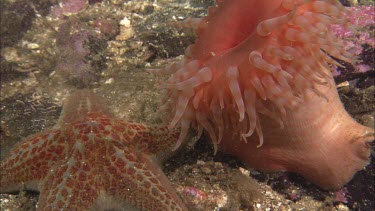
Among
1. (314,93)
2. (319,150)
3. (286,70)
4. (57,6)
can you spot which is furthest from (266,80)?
(57,6)

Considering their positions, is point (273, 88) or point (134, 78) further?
point (134, 78)

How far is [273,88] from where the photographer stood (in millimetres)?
2260

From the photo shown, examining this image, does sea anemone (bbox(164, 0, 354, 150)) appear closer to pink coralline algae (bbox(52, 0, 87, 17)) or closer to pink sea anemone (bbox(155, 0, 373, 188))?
pink sea anemone (bbox(155, 0, 373, 188))

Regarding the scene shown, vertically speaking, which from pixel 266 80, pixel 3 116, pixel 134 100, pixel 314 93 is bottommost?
pixel 3 116

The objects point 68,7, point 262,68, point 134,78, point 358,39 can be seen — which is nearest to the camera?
point 262,68

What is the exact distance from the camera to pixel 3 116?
4.57 meters

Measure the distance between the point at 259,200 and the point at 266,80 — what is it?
53.2 inches

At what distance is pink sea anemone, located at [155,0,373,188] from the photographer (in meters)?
2.30

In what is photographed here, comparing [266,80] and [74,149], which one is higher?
[266,80]

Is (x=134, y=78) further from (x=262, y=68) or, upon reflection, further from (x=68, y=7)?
(x=68, y=7)

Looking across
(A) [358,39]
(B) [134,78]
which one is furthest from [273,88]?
(B) [134,78]

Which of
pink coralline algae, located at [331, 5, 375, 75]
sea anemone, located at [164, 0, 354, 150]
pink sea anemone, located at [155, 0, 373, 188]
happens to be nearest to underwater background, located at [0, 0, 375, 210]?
pink coralline algae, located at [331, 5, 375, 75]

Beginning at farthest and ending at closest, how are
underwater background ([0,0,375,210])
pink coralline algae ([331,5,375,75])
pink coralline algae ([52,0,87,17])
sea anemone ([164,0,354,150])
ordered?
1. pink coralline algae ([52,0,87,17])
2. pink coralline algae ([331,5,375,75])
3. underwater background ([0,0,375,210])
4. sea anemone ([164,0,354,150])

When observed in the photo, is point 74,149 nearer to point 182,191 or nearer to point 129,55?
point 182,191
